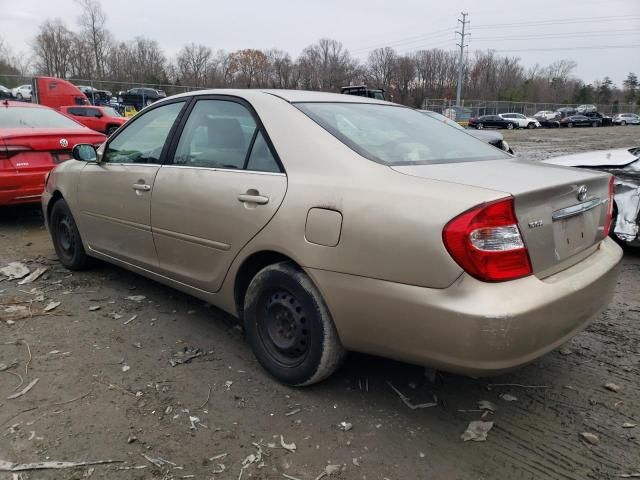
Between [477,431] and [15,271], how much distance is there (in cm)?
424

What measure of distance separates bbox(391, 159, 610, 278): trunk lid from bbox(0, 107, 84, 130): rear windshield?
5.96 metres

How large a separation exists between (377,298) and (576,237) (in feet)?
3.43

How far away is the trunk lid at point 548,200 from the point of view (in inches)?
85.5

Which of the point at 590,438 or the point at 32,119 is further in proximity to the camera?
the point at 32,119

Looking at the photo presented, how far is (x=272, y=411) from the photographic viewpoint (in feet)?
8.46

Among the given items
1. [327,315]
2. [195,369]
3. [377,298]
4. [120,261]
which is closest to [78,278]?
[120,261]

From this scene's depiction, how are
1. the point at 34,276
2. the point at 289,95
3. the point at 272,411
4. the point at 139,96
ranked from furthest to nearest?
the point at 139,96 < the point at 34,276 < the point at 289,95 < the point at 272,411

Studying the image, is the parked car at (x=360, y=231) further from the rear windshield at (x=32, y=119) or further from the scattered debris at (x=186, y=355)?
the rear windshield at (x=32, y=119)

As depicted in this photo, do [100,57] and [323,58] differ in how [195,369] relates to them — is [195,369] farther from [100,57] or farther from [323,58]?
[323,58]

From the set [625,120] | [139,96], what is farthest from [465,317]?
[625,120]

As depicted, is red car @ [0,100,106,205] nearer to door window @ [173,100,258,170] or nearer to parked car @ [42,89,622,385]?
parked car @ [42,89,622,385]

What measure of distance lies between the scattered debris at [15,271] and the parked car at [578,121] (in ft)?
173

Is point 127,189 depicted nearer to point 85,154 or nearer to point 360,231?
point 85,154

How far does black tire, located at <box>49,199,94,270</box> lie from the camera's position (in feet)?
14.8
